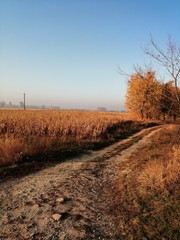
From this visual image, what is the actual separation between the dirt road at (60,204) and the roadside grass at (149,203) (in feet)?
0.92

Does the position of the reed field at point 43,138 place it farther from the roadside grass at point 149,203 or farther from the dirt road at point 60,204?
the roadside grass at point 149,203

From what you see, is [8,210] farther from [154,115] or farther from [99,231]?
[154,115]

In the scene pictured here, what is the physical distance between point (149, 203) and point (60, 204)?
217cm

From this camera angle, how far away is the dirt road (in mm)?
4250

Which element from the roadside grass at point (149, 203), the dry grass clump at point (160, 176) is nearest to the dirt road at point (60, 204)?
the roadside grass at point (149, 203)

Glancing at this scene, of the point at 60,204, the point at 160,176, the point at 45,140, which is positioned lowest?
the point at 60,204

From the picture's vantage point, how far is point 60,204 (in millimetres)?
5355

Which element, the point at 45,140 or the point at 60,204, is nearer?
the point at 60,204

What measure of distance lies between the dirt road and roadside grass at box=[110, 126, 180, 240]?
0.28 meters

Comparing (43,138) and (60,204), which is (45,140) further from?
(60,204)

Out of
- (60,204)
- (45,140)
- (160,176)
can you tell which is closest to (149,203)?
(160,176)

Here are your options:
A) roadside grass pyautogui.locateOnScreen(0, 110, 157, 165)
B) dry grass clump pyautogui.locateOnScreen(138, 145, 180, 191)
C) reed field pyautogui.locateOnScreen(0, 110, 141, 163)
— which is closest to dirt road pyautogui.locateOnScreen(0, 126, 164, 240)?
dry grass clump pyautogui.locateOnScreen(138, 145, 180, 191)

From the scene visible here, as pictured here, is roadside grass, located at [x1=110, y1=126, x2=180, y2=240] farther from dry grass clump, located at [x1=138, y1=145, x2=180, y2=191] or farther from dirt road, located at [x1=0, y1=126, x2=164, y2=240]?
dirt road, located at [x1=0, y1=126, x2=164, y2=240]

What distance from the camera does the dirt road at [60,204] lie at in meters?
4.25
